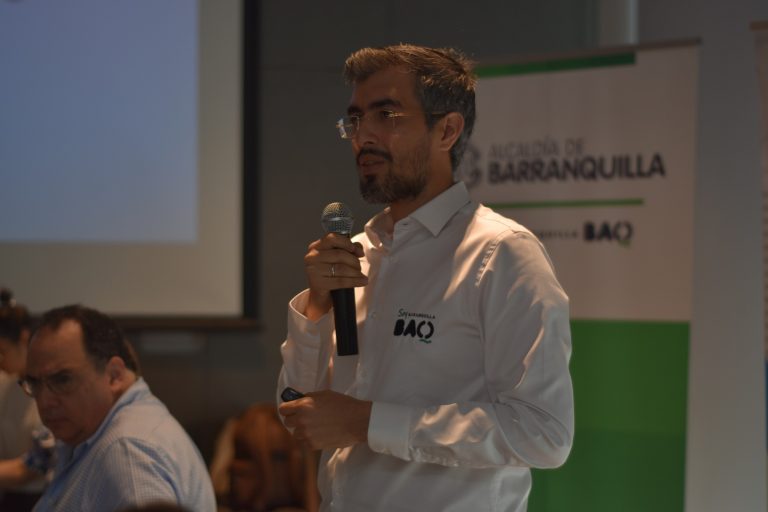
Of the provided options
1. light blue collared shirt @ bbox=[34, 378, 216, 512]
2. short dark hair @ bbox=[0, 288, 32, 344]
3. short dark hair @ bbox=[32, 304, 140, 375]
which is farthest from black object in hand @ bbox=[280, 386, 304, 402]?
short dark hair @ bbox=[0, 288, 32, 344]

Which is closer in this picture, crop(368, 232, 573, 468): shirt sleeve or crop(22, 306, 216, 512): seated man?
crop(368, 232, 573, 468): shirt sleeve

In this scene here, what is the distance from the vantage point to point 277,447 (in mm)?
4164

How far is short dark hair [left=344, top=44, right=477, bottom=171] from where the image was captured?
1.77 metres

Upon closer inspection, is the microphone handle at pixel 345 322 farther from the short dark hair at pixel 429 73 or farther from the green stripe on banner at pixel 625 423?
the green stripe on banner at pixel 625 423

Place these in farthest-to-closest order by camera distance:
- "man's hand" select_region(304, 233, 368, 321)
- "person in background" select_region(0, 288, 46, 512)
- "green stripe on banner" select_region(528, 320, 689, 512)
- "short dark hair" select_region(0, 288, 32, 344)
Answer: "short dark hair" select_region(0, 288, 32, 344)
"person in background" select_region(0, 288, 46, 512)
"green stripe on banner" select_region(528, 320, 689, 512)
"man's hand" select_region(304, 233, 368, 321)

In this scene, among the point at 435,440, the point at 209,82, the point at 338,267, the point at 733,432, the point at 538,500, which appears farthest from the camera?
the point at 209,82

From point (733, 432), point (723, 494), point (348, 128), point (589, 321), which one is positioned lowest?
point (723, 494)

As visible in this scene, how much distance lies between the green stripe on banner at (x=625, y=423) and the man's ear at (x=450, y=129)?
5.36 ft

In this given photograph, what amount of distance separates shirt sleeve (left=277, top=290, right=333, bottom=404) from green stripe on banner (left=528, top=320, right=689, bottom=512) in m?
1.62

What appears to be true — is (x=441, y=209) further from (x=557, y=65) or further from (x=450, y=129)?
(x=557, y=65)

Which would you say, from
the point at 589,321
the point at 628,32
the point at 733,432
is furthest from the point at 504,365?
the point at 628,32

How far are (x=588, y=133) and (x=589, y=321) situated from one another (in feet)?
2.21

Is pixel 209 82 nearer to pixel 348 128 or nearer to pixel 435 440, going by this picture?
pixel 348 128

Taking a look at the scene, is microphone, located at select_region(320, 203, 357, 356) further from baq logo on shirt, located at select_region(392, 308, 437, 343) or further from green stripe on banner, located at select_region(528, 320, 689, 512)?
green stripe on banner, located at select_region(528, 320, 689, 512)
